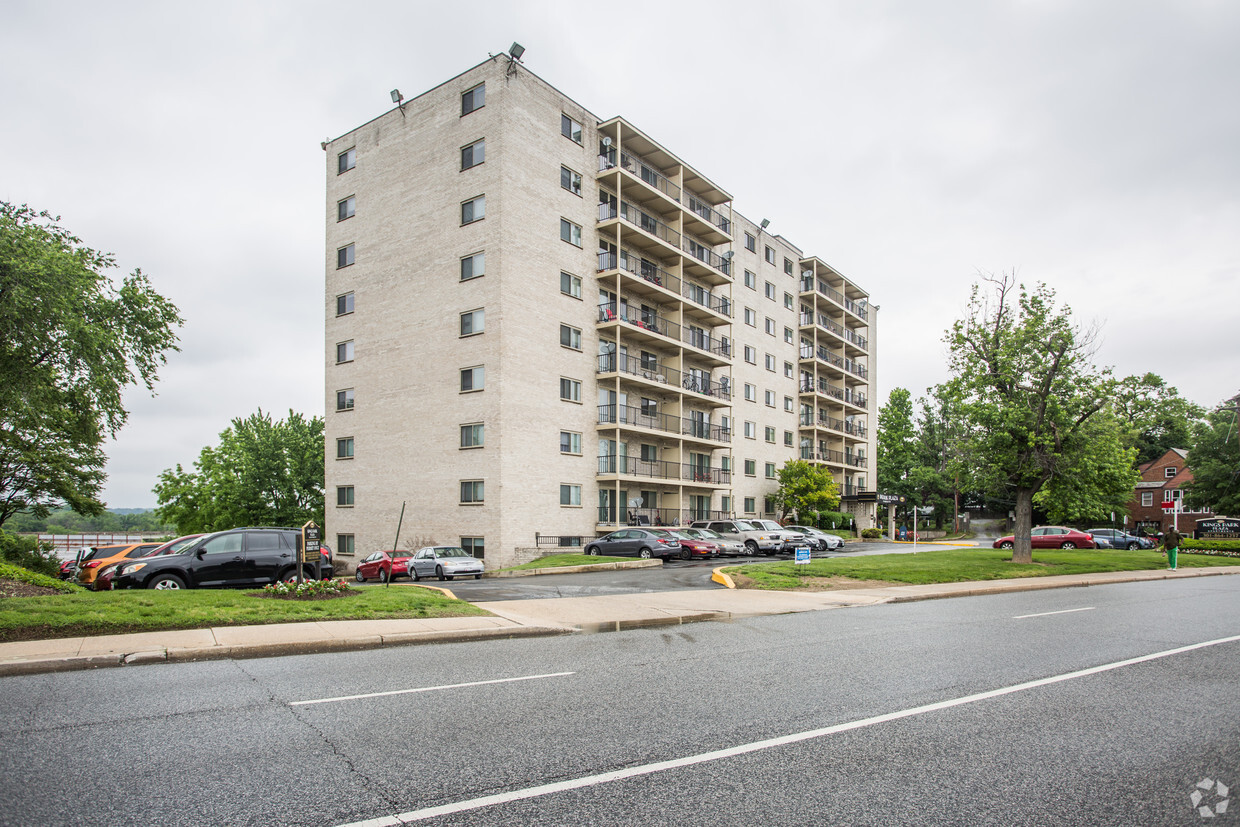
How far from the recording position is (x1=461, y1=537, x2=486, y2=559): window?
3291cm

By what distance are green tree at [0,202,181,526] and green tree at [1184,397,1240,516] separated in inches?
2954

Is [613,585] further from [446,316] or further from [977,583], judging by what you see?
[446,316]

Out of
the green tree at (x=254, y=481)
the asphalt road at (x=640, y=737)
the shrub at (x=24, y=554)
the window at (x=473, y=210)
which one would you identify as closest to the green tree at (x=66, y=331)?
the shrub at (x=24, y=554)

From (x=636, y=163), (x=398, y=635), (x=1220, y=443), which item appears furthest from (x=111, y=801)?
(x=1220, y=443)

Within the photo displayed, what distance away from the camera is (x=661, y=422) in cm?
4181

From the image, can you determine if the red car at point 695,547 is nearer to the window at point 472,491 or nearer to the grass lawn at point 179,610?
the window at point 472,491

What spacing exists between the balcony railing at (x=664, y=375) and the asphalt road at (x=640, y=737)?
29344mm

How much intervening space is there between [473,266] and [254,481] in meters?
29.0

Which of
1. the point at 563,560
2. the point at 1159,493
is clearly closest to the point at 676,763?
the point at 563,560

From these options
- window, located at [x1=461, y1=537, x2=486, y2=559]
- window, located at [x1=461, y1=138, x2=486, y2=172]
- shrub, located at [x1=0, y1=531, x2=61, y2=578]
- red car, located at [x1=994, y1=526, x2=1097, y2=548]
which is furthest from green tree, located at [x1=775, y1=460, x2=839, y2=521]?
Answer: shrub, located at [x1=0, y1=531, x2=61, y2=578]

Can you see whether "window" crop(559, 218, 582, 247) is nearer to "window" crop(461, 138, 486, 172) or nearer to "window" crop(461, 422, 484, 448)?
"window" crop(461, 138, 486, 172)

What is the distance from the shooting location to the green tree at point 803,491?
165 ft

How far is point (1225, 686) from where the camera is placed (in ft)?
24.1

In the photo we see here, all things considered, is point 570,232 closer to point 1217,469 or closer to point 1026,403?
point 1026,403
